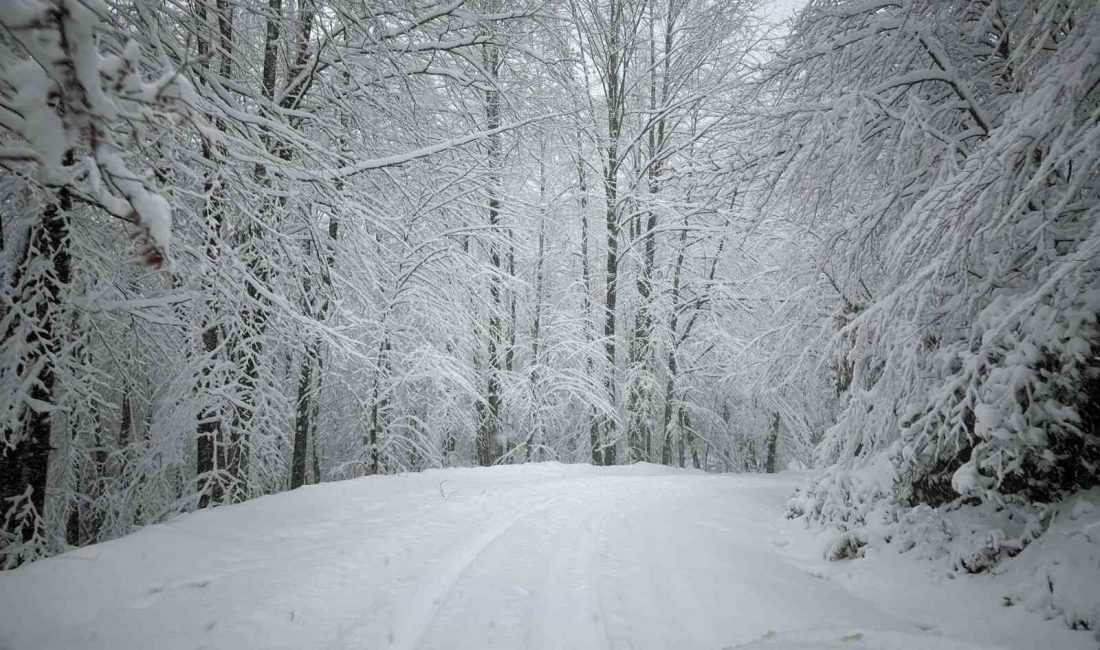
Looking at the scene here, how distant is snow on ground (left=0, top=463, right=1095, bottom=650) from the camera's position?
8.44 feet

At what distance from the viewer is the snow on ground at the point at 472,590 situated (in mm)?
2572

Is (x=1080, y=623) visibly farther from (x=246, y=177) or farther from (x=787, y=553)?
(x=246, y=177)

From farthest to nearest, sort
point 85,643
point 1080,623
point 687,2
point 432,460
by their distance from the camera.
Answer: point 687,2 → point 432,460 → point 1080,623 → point 85,643

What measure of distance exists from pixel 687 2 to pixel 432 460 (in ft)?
46.8

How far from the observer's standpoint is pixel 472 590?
3.25m

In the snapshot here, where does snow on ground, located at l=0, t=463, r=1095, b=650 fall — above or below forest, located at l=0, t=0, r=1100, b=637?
below

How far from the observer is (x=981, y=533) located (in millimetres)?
3607

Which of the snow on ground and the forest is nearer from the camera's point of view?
the snow on ground

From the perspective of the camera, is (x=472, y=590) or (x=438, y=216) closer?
(x=472, y=590)

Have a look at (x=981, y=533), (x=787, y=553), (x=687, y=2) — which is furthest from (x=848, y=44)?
(x=687, y=2)

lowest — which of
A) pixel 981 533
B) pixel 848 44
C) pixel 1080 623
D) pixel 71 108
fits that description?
pixel 1080 623

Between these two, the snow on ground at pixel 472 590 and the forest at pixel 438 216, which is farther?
the forest at pixel 438 216

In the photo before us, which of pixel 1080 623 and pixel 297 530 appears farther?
pixel 297 530

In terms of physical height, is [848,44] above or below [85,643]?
→ above
